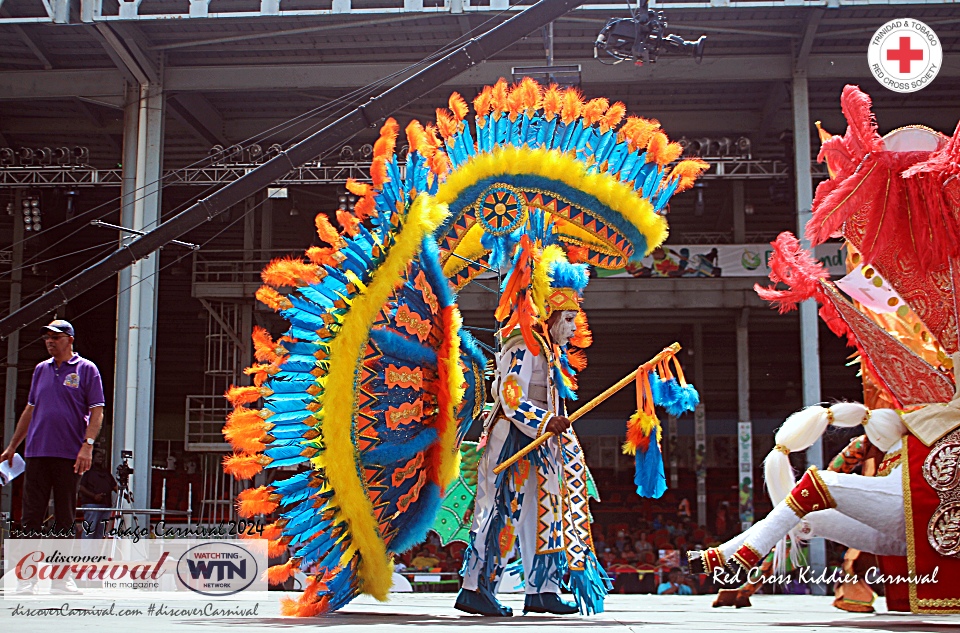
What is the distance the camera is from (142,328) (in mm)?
16344

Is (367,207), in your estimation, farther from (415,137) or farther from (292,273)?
(415,137)


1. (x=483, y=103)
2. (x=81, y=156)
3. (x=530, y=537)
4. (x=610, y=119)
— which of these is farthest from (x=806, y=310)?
(x=81, y=156)

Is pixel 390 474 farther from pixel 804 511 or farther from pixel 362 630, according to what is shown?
pixel 804 511

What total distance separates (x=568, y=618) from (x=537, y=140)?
2.66 meters

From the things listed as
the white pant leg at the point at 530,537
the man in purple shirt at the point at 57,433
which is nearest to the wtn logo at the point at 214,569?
the man in purple shirt at the point at 57,433

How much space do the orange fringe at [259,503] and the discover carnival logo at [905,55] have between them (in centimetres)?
1315

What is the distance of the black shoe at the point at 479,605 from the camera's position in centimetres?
557

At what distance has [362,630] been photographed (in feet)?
14.0

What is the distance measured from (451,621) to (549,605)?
732 mm

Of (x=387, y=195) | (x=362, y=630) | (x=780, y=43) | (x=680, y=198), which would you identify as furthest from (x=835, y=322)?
(x=680, y=198)

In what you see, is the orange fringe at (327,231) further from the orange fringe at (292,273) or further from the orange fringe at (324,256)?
the orange fringe at (292,273)

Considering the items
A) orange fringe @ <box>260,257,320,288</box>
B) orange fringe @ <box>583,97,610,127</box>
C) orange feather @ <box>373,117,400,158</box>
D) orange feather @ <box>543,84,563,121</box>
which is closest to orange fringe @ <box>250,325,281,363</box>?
orange fringe @ <box>260,257,320,288</box>

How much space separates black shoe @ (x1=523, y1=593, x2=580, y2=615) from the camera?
557cm

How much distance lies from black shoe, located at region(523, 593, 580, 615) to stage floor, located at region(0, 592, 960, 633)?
64 mm
